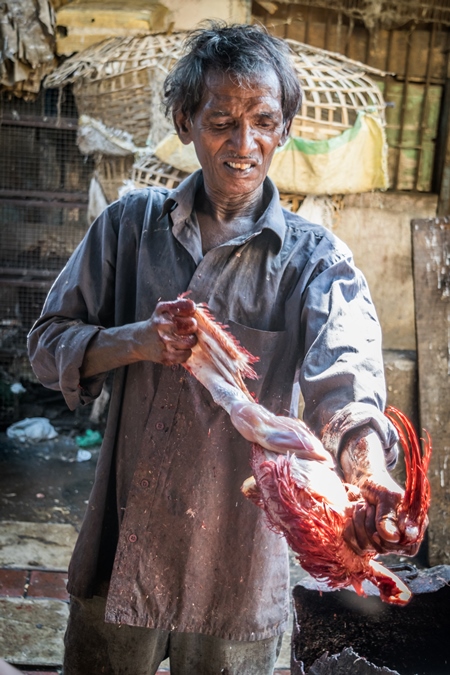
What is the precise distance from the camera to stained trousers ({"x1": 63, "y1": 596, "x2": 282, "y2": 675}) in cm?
201

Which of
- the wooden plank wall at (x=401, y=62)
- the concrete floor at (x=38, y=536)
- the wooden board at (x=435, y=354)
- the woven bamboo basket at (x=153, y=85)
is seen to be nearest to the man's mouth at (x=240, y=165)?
the concrete floor at (x=38, y=536)

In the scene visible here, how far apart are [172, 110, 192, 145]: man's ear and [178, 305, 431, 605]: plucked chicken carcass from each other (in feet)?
2.53

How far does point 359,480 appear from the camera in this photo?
5.03ft

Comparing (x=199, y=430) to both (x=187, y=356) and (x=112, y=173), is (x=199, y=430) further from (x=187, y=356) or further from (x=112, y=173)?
(x=112, y=173)

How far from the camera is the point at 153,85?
5.21 metres

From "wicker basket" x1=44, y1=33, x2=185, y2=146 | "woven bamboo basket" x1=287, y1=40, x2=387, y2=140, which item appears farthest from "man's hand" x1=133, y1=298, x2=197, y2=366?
"wicker basket" x1=44, y1=33, x2=185, y2=146

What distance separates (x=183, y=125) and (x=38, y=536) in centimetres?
315

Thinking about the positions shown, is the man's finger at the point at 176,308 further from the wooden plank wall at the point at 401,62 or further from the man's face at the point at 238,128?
the wooden plank wall at the point at 401,62

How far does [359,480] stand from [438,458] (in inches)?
130

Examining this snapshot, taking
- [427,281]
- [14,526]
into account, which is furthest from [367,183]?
[14,526]

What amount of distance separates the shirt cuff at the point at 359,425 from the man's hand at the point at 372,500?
0.6 inches

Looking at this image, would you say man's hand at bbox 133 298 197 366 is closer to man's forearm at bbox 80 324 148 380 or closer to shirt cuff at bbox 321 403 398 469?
man's forearm at bbox 80 324 148 380

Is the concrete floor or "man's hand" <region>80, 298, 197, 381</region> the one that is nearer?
"man's hand" <region>80, 298, 197, 381</region>

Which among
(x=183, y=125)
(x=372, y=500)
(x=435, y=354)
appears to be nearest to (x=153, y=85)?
(x=435, y=354)
